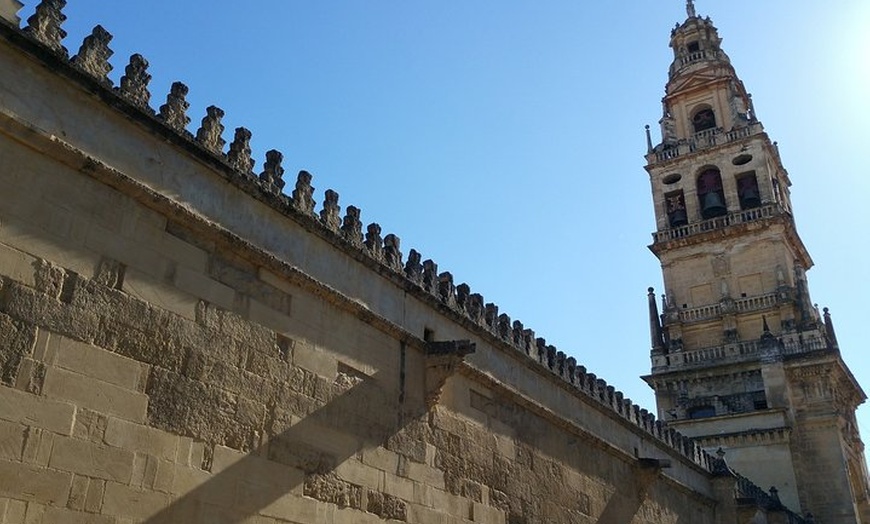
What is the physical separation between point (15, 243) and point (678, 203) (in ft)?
90.6

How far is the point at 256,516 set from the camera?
655 centimetres

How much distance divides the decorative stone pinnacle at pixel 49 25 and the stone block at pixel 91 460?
2888mm

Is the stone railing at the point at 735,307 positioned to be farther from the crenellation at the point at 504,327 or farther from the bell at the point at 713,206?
the crenellation at the point at 504,327

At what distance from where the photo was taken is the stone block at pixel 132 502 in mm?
5445

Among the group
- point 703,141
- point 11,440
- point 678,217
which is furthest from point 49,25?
point 703,141

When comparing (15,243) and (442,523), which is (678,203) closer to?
(442,523)

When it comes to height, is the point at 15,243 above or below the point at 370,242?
below

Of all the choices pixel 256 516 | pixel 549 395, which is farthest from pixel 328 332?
pixel 549 395

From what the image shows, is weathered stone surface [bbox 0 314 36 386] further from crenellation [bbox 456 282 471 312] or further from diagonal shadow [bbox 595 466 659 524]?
diagonal shadow [bbox 595 466 659 524]

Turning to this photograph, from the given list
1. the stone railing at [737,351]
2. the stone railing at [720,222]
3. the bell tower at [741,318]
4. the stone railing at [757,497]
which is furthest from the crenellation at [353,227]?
the stone railing at [720,222]

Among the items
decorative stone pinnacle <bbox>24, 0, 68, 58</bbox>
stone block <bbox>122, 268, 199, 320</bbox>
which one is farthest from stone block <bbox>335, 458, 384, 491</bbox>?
decorative stone pinnacle <bbox>24, 0, 68, 58</bbox>

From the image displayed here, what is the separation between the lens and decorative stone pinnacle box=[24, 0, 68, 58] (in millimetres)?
5949

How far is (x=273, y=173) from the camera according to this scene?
7.86m

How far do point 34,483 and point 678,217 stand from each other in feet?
90.1
